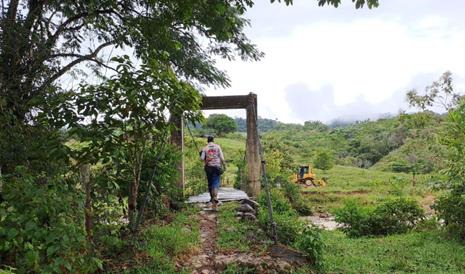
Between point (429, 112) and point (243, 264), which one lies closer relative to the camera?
point (243, 264)

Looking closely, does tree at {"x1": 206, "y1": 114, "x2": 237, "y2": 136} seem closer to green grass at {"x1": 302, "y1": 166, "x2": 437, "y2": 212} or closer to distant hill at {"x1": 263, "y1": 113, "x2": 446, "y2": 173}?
distant hill at {"x1": 263, "y1": 113, "x2": 446, "y2": 173}

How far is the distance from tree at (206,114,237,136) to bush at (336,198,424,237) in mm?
21093

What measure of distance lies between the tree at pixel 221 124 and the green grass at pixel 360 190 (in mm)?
8036

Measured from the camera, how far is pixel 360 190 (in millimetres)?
20562

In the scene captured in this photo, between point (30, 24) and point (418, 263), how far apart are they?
5.71 m

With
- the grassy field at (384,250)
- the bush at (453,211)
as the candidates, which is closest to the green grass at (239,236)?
the grassy field at (384,250)

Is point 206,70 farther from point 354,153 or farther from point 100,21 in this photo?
point 354,153

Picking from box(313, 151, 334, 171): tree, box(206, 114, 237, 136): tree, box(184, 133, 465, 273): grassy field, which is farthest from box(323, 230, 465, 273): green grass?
box(206, 114, 237, 136): tree

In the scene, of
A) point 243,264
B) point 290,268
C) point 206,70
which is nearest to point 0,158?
point 243,264

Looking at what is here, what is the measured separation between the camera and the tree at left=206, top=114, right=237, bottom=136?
30438 millimetres

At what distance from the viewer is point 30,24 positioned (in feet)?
17.1

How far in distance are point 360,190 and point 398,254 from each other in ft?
47.2

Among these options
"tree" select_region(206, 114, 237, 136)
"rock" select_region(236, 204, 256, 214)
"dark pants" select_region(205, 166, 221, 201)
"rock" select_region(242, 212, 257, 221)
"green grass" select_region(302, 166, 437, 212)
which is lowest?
"green grass" select_region(302, 166, 437, 212)

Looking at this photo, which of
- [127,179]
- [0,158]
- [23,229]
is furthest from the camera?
[127,179]
